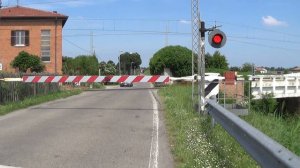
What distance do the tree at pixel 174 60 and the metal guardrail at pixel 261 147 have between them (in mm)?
69588

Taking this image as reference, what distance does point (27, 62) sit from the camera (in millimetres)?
52156

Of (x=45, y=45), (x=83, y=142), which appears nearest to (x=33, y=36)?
(x=45, y=45)

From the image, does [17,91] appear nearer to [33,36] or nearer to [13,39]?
[33,36]

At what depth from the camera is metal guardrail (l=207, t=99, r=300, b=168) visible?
4344mm

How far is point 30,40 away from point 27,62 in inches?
248

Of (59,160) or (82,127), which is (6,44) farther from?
(59,160)

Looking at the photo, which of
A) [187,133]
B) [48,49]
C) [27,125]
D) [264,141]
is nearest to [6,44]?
[48,49]

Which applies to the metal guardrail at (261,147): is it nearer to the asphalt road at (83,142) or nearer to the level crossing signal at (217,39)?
the asphalt road at (83,142)

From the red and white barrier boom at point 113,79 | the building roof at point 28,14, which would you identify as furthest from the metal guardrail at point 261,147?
the building roof at point 28,14

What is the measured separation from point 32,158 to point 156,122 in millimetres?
6825

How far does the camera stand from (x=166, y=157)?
891 cm

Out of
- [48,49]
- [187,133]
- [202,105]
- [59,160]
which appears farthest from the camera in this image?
[48,49]

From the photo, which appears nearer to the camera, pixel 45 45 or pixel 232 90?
pixel 232 90

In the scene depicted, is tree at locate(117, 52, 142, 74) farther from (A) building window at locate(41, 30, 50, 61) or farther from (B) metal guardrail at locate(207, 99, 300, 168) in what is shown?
(B) metal guardrail at locate(207, 99, 300, 168)
